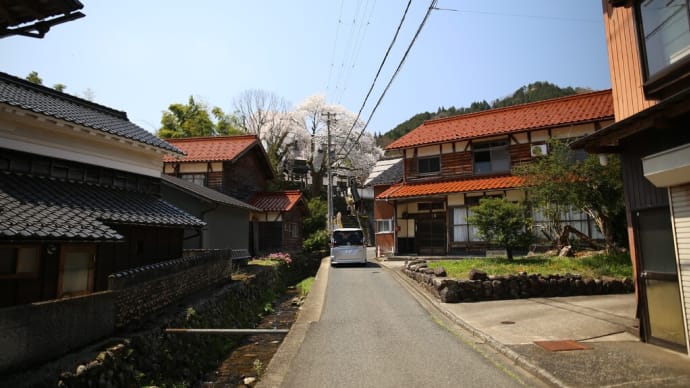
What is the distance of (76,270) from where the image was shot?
28.5 feet

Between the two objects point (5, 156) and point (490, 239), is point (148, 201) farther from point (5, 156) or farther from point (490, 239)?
point (490, 239)

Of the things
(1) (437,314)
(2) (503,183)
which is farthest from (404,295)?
(2) (503,183)

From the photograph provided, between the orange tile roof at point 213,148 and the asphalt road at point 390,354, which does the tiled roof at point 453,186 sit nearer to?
the orange tile roof at point 213,148

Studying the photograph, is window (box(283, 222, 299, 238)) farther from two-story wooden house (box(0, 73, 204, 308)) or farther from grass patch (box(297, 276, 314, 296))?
two-story wooden house (box(0, 73, 204, 308))

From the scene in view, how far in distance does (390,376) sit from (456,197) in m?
16.9

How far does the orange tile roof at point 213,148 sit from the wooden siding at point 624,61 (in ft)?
63.7

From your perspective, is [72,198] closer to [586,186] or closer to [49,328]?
[49,328]

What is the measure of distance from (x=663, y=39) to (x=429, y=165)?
1711 cm

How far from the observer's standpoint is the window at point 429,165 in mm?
23156

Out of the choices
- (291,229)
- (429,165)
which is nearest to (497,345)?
(429,165)

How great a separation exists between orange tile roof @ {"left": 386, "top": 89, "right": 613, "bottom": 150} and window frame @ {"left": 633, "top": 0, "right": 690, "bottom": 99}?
13.8 metres

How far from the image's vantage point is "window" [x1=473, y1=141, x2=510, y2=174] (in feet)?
70.1

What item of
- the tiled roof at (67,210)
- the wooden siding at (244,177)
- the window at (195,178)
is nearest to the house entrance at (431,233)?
the wooden siding at (244,177)

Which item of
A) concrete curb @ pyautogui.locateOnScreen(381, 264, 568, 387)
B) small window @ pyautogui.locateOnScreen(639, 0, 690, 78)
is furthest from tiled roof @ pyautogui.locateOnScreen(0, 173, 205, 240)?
small window @ pyautogui.locateOnScreen(639, 0, 690, 78)
